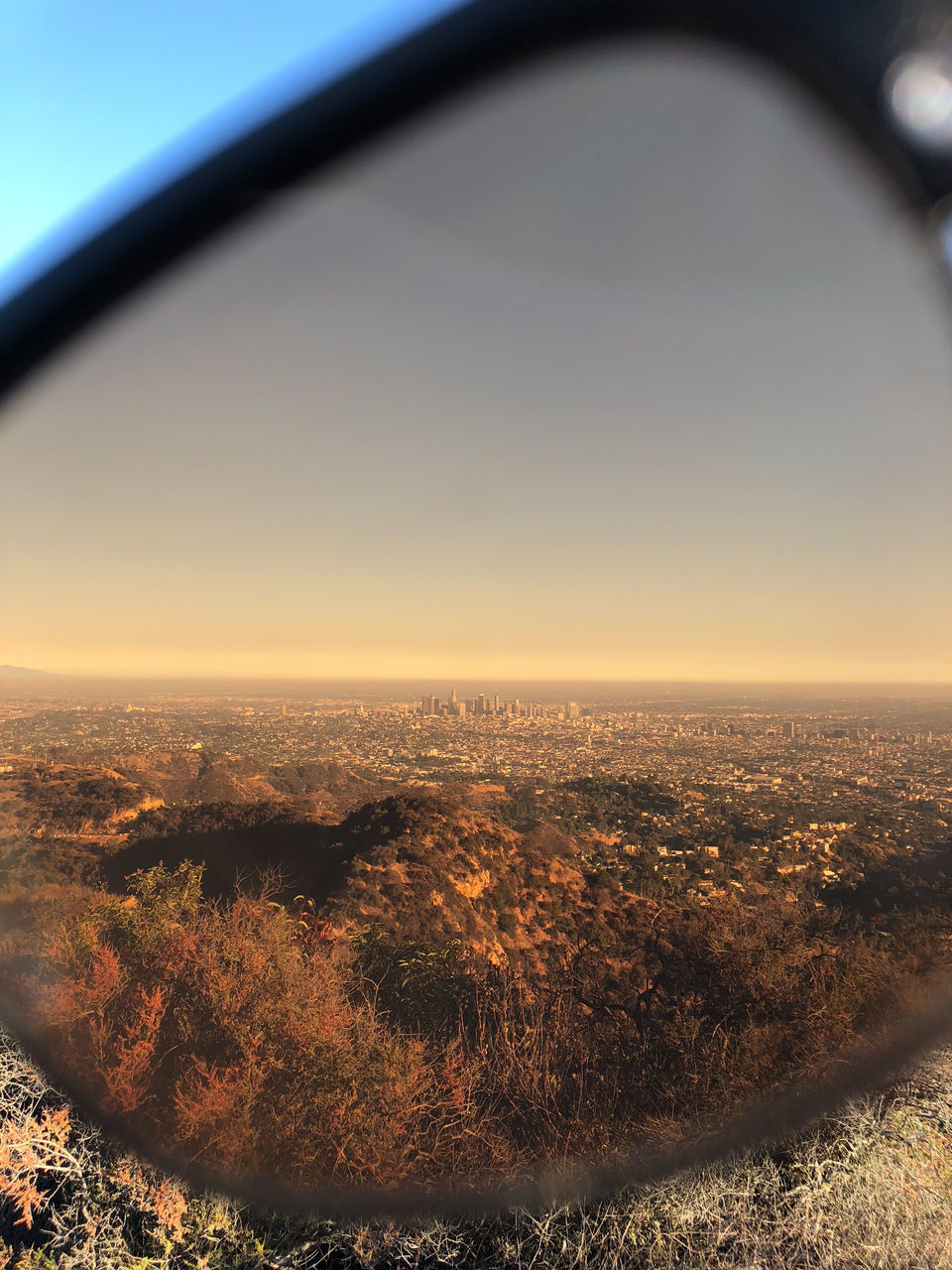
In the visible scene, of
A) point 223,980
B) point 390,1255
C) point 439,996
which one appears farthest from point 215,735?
point 390,1255

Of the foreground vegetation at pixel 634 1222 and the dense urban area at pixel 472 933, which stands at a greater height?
the dense urban area at pixel 472 933

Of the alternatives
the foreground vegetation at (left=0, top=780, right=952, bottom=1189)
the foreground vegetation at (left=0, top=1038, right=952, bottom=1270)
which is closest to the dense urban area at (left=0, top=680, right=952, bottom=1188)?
the foreground vegetation at (left=0, top=780, right=952, bottom=1189)

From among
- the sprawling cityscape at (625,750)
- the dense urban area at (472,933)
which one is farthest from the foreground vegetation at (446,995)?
the sprawling cityscape at (625,750)

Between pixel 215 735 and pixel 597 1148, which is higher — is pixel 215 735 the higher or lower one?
the higher one

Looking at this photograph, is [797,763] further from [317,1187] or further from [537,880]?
[317,1187]

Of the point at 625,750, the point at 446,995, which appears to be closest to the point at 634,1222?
the point at 446,995

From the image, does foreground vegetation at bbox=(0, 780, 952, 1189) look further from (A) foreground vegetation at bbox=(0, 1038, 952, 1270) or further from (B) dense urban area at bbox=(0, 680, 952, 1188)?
(A) foreground vegetation at bbox=(0, 1038, 952, 1270)

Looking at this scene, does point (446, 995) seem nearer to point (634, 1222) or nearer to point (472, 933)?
point (472, 933)

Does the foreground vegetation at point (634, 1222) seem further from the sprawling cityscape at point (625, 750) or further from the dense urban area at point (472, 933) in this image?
the sprawling cityscape at point (625, 750)
